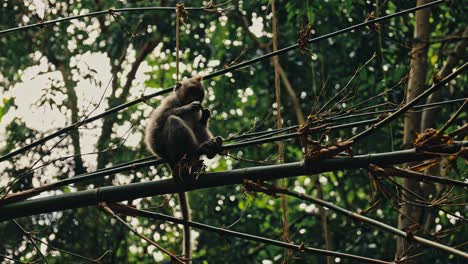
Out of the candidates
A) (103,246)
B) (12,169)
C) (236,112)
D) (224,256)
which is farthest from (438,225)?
(12,169)

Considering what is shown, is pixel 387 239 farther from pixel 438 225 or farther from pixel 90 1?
pixel 90 1

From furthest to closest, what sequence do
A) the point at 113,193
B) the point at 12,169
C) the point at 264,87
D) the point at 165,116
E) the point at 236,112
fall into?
the point at 236,112, the point at 264,87, the point at 12,169, the point at 165,116, the point at 113,193

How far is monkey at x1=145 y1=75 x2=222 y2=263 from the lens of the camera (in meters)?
5.47

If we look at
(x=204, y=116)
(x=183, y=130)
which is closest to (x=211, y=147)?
(x=183, y=130)

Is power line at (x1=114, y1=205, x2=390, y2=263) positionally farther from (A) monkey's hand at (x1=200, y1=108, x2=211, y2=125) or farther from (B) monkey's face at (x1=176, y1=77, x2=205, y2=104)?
(B) monkey's face at (x1=176, y1=77, x2=205, y2=104)

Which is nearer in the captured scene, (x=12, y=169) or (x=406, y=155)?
(x=406, y=155)

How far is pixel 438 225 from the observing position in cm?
952

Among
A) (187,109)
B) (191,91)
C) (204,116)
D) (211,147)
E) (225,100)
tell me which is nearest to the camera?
(211,147)

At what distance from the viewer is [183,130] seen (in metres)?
5.86

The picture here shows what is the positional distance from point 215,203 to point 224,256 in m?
0.86

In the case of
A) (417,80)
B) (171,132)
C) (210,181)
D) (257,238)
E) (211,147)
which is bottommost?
(257,238)

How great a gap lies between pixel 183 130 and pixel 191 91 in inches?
38.0

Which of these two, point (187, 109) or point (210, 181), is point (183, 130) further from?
point (210, 181)

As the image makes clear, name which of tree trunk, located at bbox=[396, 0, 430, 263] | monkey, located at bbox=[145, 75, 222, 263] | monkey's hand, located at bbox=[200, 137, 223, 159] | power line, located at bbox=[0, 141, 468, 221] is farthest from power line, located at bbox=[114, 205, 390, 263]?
tree trunk, located at bbox=[396, 0, 430, 263]
